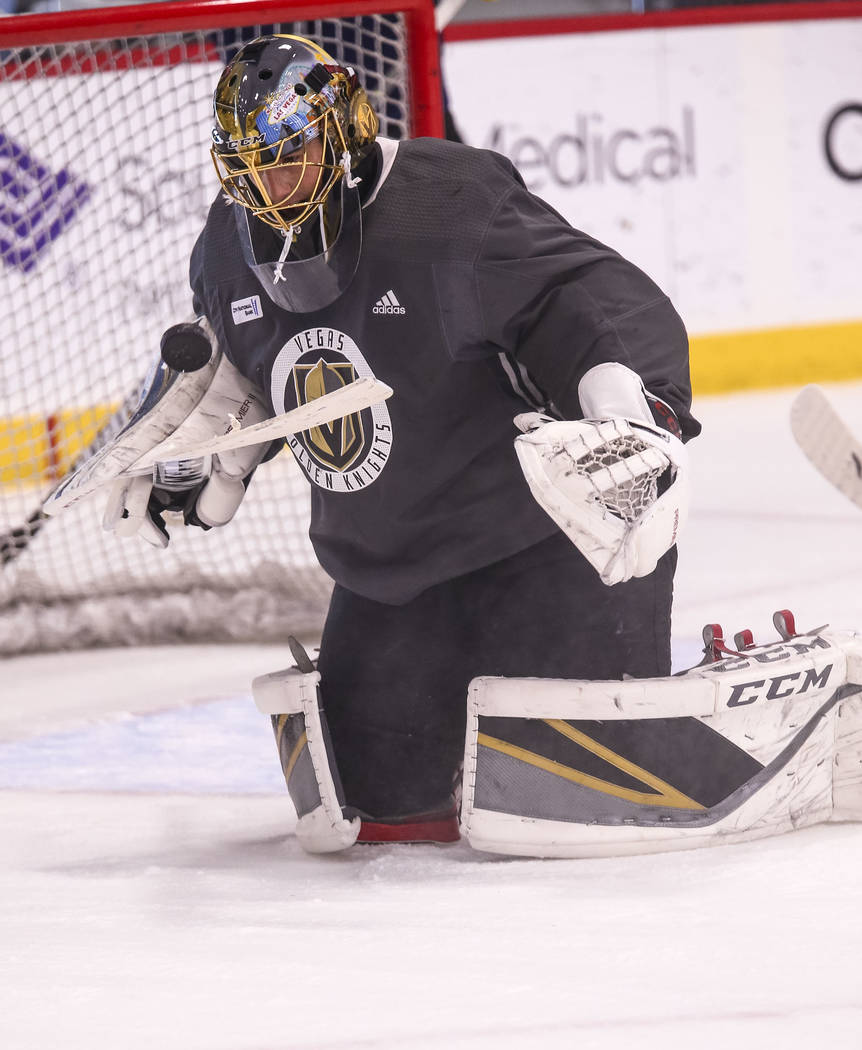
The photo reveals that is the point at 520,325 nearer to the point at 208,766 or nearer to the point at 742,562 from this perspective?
the point at 208,766

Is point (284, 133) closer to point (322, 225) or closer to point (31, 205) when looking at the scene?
Answer: point (322, 225)

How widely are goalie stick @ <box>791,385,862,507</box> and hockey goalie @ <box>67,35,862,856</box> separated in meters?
0.25

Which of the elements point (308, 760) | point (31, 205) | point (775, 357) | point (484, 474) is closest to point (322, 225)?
point (484, 474)

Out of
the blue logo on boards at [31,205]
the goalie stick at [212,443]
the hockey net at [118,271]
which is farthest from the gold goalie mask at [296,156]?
the blue logo on boards at [31,205]

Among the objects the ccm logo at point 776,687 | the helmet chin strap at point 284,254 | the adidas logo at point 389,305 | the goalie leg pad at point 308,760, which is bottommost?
the goalie leg pad at point 308,760

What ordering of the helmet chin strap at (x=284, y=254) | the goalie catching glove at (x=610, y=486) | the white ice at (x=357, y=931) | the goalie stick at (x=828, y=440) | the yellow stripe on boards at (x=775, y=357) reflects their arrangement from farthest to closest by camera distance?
the yellow stripe on boards at (x=775, y=357)
the goalie stick at (x=828, y=440)
the helmet chin strap at (x=284, y=254)
the goalie catching glove at (x=610, y=486)
the white ice at (x=357, y=931)

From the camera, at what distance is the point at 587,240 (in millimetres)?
1680

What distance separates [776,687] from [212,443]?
0.63 meters

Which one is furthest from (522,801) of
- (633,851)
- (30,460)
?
(30,460)

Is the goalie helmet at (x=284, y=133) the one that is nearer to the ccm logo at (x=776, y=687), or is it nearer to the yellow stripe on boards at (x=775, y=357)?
the ccm logo at (x=776, y=687)

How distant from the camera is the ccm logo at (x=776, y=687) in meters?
1.64

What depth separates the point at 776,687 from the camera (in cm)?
166

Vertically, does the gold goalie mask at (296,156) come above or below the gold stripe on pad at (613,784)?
above

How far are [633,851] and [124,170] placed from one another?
2.54 m
